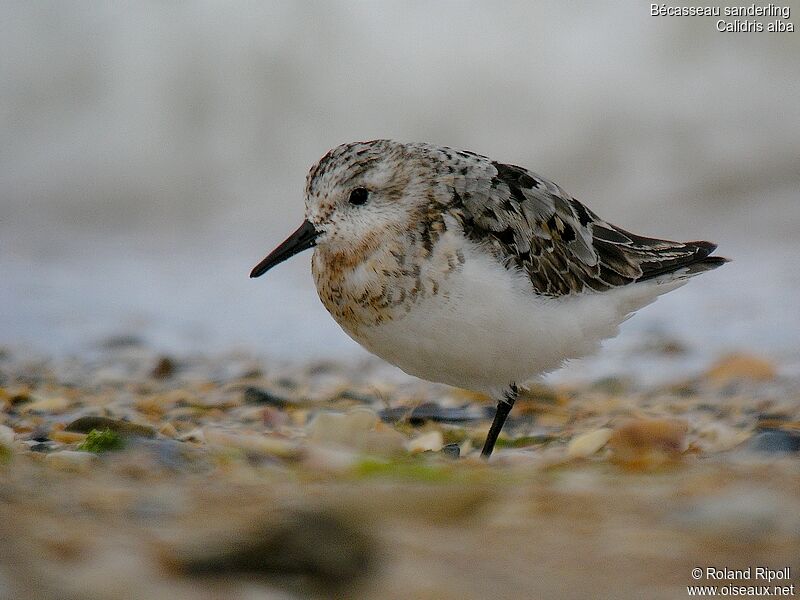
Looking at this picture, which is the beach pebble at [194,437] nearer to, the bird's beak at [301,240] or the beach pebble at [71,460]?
the beach pebble at [71,460]

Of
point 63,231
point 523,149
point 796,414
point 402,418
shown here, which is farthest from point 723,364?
point 63,231

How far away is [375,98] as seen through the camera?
1053 cm

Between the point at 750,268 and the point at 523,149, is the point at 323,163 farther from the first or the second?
the point at 523,149

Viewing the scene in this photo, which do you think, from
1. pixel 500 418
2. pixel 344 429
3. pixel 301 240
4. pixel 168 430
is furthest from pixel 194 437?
pixel 500 418

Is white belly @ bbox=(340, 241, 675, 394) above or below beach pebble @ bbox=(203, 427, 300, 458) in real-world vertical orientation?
above

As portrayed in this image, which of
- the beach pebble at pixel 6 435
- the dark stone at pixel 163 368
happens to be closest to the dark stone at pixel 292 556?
the beach pebble at pixel 6 435

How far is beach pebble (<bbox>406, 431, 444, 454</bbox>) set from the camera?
4.49 meters

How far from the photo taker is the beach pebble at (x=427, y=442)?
4.49 meters

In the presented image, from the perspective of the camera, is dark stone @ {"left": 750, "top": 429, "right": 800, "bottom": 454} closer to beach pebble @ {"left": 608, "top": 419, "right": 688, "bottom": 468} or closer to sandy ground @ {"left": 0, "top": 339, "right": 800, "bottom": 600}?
sandy ground @ {"left": 0, "top": 339, "right": 800, "bottom": 600}

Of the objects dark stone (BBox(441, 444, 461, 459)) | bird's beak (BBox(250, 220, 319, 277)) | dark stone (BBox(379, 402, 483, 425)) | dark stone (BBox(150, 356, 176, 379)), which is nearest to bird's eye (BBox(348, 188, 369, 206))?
bird's beak (BBox(250, 220, 319, 277))

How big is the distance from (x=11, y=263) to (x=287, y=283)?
2.21m

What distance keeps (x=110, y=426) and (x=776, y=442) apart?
268 centimetres

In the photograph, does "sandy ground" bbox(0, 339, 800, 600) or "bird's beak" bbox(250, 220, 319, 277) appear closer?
"sandy ground" bbox(0, 339, 800, 600)

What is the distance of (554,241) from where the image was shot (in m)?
4.45
